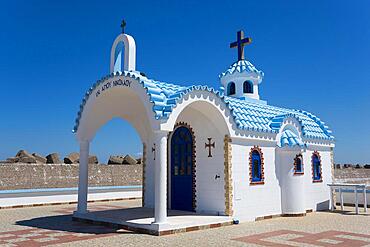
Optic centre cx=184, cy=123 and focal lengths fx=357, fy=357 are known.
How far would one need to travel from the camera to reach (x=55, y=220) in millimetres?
12266

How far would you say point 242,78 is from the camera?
16875mm

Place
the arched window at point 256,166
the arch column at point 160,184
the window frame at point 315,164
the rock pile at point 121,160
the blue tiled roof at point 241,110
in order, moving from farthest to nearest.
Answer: the rock pile at point 121,160 → the window frame at point 315,164 → the arched window at point 256,166 → the blue tiled roof at point 241,110 → the arch column at point 160,184

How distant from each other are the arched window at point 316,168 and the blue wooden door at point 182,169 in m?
5.82

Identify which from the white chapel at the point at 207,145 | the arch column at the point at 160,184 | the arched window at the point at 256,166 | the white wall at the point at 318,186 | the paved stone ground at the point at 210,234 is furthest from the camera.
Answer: the white wall at the point at 318,186

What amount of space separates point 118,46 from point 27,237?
263 inches

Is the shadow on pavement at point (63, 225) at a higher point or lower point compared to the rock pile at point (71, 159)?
lower

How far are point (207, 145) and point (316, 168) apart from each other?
5964 millimetres

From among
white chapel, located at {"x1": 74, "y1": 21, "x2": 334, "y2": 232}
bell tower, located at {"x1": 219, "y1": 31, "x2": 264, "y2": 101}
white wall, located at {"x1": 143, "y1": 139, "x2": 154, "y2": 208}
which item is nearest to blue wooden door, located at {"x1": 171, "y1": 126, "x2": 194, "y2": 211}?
white chapel, located at {"x1": 74, "y1": 21, "x2": 334, "y2": 232}

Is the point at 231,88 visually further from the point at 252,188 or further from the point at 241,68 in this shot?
the point at 252,188

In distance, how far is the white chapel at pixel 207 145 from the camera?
10617 millimetres

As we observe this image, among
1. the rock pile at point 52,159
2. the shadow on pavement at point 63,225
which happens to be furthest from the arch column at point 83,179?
the rock pile at point 52,159

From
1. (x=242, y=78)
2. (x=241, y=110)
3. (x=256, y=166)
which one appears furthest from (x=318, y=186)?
(x=242, y=78)

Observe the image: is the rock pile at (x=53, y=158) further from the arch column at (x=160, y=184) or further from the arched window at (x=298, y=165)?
the arched window at (x=298, y=165)

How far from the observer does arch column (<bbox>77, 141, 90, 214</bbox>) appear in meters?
12.3
